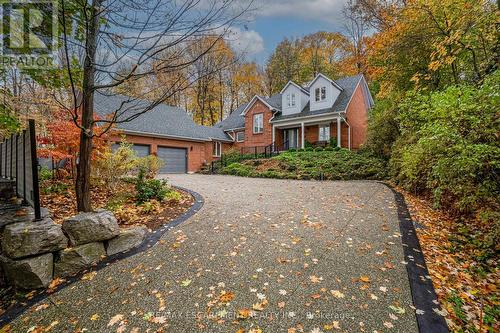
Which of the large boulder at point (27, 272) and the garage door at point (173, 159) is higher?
the garage door at point (173, 159)

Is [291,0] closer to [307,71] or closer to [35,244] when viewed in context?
[35,244]

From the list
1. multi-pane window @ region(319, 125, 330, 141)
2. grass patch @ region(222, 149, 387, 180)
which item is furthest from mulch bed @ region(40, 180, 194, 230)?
multi-pane window @ region(319, 125, 330, 141)

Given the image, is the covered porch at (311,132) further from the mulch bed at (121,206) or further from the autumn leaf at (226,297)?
the autumn leaf at (226,297)

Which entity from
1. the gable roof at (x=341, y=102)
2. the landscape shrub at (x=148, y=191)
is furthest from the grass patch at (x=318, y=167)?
the landscape shrub at (x=148, y=191)

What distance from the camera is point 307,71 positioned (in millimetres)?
26859

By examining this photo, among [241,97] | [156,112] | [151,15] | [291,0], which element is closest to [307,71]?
[241,97]

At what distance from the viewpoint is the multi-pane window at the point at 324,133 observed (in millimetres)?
18128

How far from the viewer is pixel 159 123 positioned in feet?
55.6

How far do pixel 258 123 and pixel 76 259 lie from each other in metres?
18.4

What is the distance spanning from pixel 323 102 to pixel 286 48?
1351 centimetres

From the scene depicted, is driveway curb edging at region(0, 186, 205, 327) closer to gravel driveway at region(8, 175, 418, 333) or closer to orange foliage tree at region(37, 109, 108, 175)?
gravel driveway at region(8, 175, 418, 333)

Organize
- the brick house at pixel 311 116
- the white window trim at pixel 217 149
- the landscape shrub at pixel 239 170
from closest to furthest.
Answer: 1. the landscape shrub at pixel 239 170
2. the brick house at pixel 311 116
3. the white window trim at pixel 217 149

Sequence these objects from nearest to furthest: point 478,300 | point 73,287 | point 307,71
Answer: point 478,300, point 73,287, point 307,71

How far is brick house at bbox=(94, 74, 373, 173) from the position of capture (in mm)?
16094
